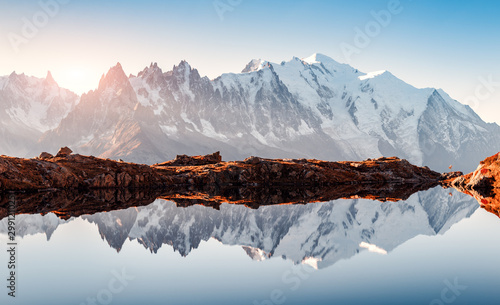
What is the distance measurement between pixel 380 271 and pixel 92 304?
1823 cm

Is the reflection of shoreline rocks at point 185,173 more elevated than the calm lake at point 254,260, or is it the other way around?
the reflection of shoreline rocks at point 185,173

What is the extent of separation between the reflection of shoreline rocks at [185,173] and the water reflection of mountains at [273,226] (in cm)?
3535

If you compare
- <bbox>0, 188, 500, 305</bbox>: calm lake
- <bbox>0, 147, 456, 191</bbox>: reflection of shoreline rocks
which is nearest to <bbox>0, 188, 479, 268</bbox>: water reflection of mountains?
<bbox>0, 188, 500, 305</bbox>: calm lake

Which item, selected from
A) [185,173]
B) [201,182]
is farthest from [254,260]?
[185,173]

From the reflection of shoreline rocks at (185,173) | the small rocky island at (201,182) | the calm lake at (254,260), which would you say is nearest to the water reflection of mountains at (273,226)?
the calm lake at (254,260)

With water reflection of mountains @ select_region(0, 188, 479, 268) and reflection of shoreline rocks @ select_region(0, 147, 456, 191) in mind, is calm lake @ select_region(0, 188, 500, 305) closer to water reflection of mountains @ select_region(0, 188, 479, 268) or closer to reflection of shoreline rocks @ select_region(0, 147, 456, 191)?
water reflection of mountains @ select_region(0, 188, 479, 268)

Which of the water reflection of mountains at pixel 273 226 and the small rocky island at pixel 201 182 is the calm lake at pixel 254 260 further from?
the small rocky island at pixel 201 182

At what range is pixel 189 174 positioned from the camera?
468 ft

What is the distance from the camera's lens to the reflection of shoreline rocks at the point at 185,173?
107125 mm

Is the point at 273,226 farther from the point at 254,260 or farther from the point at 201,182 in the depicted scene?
the point at 201,182

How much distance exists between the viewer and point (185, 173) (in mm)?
145875

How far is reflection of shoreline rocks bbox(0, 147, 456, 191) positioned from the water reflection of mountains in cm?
3535

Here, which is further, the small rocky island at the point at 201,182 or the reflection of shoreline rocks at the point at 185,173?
the reflection of shoreline rocks at the point at 185,173

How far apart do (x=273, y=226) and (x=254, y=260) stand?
19.0 meters
